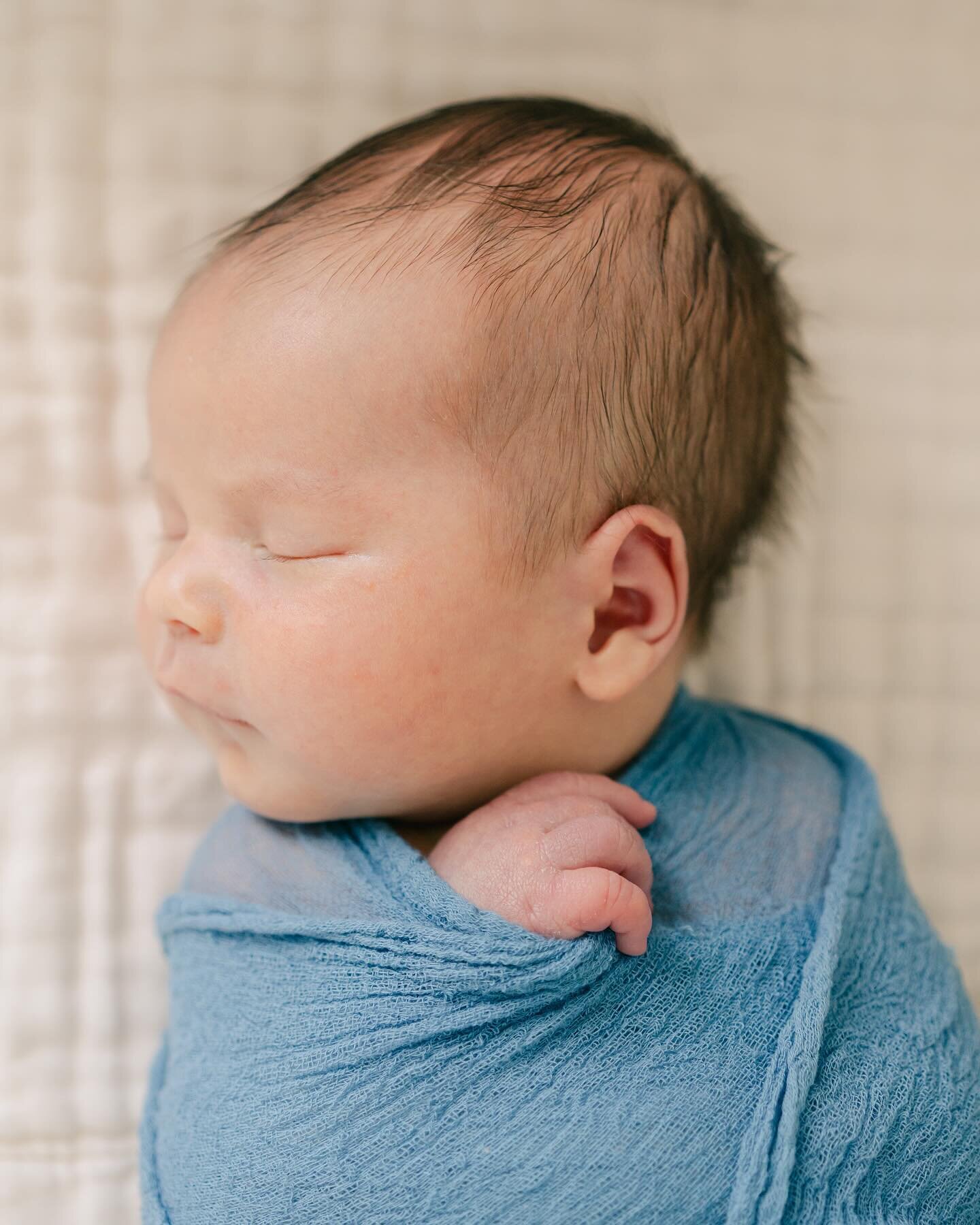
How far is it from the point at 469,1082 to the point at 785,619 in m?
0.60

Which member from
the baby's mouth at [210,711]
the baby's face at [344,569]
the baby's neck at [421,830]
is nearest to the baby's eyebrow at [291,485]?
the baby's face at [344,569]

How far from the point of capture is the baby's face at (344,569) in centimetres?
76

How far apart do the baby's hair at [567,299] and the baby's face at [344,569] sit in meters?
0.03

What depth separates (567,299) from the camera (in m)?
0.78

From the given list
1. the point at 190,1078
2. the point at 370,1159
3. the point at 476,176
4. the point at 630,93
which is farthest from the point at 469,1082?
the point at 630,93

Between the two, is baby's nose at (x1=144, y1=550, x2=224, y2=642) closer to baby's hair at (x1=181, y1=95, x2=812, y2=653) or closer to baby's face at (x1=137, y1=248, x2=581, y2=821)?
baby's face at (x1=137, y1=248, x2=581, y2=821)

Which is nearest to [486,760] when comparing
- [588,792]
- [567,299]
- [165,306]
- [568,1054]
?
[588,792]

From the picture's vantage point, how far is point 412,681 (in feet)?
2.53

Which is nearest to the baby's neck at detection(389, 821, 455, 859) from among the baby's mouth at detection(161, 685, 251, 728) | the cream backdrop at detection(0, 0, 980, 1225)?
the baby's mouth at detection(161, 685, 251, 728)

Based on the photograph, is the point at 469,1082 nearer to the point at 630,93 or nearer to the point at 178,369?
the point at 178,369

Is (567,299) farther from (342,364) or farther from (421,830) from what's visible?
(421,830)

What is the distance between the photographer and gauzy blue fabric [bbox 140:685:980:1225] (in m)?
0.70

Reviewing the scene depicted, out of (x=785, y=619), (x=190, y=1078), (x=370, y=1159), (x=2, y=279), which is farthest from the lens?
(x=785, y=619)

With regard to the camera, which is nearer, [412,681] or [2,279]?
[412,681]
